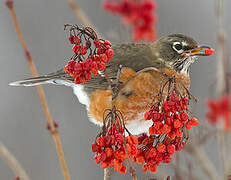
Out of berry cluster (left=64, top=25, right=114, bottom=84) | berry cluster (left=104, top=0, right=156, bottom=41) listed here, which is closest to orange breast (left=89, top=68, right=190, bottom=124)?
berry cluster (left=104, top=0, right=156, bottom=41)

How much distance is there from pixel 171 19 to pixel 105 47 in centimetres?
540

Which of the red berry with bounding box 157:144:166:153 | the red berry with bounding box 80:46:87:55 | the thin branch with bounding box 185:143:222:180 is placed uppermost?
the red berry with bounding box 80:46:87:55

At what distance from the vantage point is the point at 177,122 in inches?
62.7

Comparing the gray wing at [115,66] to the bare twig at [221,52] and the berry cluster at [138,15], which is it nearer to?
the berry cluster at [138,15]

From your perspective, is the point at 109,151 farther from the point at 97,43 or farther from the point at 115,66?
the point at 115,66

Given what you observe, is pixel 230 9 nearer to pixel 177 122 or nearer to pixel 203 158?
pixel 203 158

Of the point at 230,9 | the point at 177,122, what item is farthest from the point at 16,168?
the point at 230,9

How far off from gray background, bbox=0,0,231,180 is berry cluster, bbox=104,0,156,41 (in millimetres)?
2638

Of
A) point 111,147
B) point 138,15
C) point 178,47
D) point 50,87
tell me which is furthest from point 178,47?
point 50,87

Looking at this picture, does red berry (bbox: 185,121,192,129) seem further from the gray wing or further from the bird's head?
the gray wing

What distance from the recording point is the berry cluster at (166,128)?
1.57m

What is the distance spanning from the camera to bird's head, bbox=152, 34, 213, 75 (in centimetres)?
237

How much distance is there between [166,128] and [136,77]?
0.92 meters

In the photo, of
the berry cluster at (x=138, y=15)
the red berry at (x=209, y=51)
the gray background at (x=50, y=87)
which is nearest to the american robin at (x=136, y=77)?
the red berry at (x=209, y=51)
